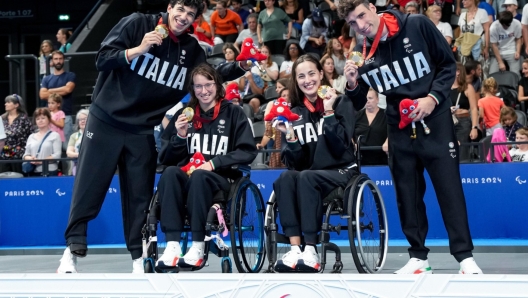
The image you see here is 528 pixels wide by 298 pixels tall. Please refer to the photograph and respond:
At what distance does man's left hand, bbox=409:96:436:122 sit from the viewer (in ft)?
15.6

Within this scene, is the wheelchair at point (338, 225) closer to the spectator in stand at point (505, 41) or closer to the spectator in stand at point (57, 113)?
the spectator in stand at point (505, 41)

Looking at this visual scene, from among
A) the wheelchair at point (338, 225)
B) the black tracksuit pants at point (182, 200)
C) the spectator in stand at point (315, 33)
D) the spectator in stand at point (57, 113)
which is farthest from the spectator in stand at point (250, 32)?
the black tracksuit pants at point (182, 200)

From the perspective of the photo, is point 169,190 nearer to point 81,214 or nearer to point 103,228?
point 81,214

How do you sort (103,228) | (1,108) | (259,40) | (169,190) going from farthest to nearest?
(1,108), (259,40), (103,228), (169,190)

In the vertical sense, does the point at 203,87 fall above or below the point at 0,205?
above

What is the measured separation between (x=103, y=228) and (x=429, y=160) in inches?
179

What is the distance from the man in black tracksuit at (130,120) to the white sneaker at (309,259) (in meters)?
1.07

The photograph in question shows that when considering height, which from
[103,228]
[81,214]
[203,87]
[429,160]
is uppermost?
[203,87]

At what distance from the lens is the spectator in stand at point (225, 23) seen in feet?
39.3

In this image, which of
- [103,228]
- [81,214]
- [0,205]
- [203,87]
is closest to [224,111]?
[203,87]

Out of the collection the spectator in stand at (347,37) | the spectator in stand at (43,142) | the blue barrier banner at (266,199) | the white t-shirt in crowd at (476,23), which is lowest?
the blue barrier banner at (266,199)

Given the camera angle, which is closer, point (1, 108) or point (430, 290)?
point (430, 290)

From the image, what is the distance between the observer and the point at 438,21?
9.89 metres

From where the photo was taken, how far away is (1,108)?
55.6 ft
